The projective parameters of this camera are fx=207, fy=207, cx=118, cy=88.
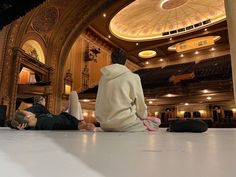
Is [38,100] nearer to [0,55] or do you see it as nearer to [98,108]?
[98,108]

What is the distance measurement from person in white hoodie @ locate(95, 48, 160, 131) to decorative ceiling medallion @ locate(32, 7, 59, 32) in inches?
331

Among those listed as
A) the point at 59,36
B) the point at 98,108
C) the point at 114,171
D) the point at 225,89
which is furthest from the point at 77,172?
the point at 225,89

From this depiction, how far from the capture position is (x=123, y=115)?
2520 millimetres

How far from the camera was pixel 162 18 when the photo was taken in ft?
46.4

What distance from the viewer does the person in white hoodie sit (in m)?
2.54

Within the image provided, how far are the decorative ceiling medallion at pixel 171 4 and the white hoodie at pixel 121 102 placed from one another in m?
10.9

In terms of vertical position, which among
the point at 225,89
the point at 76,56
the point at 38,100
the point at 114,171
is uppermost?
the point at 76,56

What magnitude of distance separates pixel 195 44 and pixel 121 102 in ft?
51.5

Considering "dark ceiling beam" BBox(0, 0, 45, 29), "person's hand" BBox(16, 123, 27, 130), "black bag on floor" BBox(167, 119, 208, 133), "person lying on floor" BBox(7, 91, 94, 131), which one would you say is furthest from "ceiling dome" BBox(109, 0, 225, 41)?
"black bag on floor" BBox(167, 119, 208, 133)

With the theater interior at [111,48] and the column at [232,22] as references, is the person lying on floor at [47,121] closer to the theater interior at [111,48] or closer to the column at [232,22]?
the column at [232,22]

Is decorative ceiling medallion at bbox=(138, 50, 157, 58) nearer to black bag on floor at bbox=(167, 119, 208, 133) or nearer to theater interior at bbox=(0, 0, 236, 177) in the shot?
theater interior at bbox=(0, 0, 236, 177)

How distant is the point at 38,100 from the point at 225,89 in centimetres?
1046

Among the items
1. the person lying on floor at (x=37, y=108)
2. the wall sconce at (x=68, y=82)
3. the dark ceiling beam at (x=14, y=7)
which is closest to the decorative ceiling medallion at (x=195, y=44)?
the wall sconce at (x=68, y=82)

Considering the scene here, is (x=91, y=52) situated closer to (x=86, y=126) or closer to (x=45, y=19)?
(x=45, y=19)
